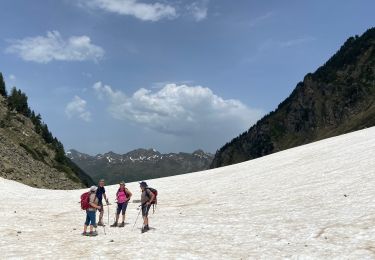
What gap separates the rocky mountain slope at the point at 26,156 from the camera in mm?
84188

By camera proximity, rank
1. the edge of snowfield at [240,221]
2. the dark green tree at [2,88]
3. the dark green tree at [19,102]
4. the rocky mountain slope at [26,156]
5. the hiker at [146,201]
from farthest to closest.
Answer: the dark green tree at [2,88]
the dark green tree at [19,102]
the rocky mountain slope at [26,156]
the hiker at [146,201]
the edge of snowfield at [240,221]

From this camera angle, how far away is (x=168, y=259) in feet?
59.7

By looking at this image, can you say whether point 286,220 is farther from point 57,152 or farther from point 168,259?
point 57,152

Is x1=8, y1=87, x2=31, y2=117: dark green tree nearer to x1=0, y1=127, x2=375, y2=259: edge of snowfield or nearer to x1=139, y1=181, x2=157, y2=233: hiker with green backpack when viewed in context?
x1=0, y1=127, x2=375, y2=259: edge of snowfield

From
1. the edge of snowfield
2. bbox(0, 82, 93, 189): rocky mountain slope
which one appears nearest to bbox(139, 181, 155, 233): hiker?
the edge of snowfield

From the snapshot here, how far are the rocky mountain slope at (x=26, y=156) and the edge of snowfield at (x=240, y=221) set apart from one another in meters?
41.5

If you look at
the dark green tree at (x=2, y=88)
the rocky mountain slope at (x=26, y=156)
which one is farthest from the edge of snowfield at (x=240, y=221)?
the dark green tree at (x=2, y=88)

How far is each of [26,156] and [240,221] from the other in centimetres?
7716

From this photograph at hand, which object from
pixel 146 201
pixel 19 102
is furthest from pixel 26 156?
pixel 146 201

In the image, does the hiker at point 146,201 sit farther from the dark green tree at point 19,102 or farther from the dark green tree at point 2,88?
the dark green tree at point 2,88

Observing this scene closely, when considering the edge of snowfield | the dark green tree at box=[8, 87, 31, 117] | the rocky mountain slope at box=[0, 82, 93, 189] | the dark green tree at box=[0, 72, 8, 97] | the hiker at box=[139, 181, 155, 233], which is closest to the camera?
the edge of snowfield

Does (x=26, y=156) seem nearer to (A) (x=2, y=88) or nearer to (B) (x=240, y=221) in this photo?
(A) (x=2, y=88)

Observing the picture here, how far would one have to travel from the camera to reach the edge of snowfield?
62.7ft

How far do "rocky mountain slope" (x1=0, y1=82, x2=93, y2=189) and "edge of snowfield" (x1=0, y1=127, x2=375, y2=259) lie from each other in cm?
4153
